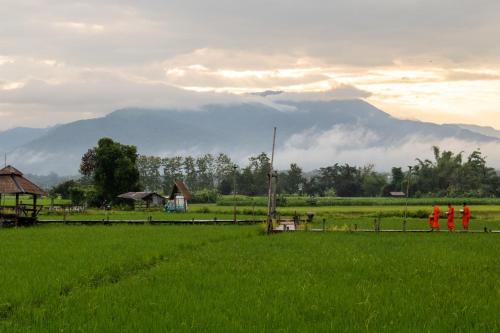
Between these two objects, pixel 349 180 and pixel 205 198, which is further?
pixel 349 180

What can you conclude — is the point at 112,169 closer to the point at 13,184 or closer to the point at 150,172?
the point at 13,184

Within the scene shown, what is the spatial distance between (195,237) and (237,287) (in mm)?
13845

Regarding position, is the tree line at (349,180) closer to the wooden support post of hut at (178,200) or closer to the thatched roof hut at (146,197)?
the thatched roof hut at (146,197)

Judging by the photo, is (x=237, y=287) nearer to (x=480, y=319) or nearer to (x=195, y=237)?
(x=480, y=319)

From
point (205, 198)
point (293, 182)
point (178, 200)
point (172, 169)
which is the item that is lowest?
point (205, 198)

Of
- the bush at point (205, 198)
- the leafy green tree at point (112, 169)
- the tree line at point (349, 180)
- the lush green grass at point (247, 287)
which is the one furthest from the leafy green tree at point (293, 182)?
the lush green grass at point (247, 287)

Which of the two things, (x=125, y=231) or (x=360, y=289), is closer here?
(x=360, y=289)

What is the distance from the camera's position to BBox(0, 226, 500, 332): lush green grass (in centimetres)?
1055

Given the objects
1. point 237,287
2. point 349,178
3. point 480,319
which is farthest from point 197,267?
point 349,178

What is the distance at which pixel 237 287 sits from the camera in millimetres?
13844

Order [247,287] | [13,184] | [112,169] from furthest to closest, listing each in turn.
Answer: [112,169], [13,184], [247,287]

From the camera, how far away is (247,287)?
45.3ft

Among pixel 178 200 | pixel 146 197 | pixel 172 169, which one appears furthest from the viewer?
pixel 172 169

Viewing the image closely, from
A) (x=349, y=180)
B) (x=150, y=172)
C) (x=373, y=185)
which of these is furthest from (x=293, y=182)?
(x=150, y=172)
